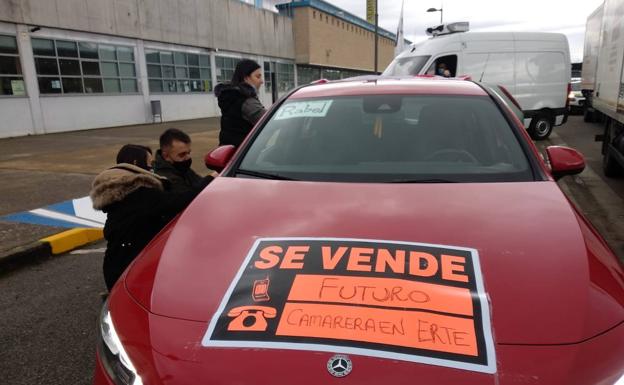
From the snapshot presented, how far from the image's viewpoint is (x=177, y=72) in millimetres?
21672

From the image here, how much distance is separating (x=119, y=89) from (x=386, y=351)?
62.6ft

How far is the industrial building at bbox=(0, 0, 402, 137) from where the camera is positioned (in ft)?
47.4

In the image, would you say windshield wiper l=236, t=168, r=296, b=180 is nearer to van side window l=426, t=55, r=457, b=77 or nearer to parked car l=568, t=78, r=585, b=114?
van side window l=426, t=55, r=457, b=77

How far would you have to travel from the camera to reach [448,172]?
2.34 m

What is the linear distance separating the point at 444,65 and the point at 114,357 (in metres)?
10.7

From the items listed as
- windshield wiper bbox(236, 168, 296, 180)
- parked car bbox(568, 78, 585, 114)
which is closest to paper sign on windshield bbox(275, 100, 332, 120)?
windshield wiper bbox(236, 168, 296, 180)

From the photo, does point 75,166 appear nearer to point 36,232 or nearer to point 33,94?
point 36,232

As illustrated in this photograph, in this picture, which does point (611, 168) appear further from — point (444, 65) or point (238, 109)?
point (238, 109)

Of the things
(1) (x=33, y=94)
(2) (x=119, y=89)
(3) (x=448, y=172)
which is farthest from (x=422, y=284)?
(2) (x=119, y=89)

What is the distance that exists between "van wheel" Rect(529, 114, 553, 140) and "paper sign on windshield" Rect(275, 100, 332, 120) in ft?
34.8

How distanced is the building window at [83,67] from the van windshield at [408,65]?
35.4 ft

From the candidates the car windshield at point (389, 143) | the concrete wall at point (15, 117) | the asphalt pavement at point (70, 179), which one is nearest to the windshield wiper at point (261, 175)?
the car windshield at point (389, 143)

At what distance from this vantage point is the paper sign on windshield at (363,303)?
1.32m

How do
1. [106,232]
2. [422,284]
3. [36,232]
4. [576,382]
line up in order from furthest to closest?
[36,232] < [106,232] < [422,284] < [576,382]
